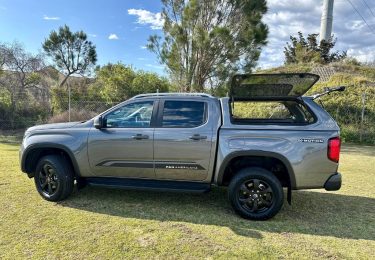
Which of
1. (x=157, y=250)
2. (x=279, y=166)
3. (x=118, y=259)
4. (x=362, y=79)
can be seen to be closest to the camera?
(x=118, y=259)

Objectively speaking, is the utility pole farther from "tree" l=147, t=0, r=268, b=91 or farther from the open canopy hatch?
the open canopy hatch

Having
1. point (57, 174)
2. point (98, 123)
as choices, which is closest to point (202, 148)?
point (98, 123)

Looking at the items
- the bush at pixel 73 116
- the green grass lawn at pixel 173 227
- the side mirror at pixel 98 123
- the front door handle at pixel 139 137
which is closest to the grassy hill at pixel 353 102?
the green grass lawn at pixel 173 227

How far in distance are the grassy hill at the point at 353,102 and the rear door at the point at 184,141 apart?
11.8 metres

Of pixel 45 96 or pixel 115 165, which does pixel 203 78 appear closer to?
pixel 45 96

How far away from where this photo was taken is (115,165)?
5.12 m

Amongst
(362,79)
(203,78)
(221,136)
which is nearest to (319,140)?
(221,136)

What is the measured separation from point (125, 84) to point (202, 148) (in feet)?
39.7

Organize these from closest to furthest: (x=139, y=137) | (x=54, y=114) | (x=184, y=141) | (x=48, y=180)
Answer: (x=184, y=141), (x=139, y=137), (x=48, y=180), (x=54, y=114)

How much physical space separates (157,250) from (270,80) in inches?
110

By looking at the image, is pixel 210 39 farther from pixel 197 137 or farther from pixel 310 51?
pixel 310 51

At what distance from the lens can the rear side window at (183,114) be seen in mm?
4934

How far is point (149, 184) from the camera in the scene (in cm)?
506

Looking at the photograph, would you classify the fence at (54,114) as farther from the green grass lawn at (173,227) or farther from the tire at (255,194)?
the tire at (255,194)
